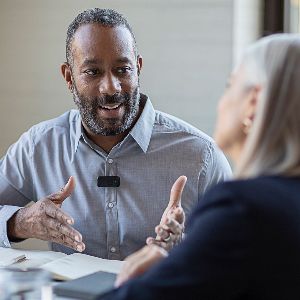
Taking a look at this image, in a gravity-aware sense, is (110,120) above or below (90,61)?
below

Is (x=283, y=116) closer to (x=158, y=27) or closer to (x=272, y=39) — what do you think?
(x=272, y=39)

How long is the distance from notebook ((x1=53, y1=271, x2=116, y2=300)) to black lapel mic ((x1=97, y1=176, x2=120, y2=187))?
740 millimetres

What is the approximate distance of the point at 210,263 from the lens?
1066mm

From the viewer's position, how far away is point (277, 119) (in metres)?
1.15

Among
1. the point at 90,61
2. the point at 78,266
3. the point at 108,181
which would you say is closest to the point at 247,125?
the point at 78,266

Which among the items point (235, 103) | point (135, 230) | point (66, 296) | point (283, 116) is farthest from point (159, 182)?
point (283, 116)

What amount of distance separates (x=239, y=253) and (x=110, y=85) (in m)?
1.40

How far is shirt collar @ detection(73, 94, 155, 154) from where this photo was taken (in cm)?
238

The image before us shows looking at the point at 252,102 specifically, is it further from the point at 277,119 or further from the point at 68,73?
the point at 68,73

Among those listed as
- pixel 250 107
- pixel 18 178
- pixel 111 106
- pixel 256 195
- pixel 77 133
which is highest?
pixel 250 107

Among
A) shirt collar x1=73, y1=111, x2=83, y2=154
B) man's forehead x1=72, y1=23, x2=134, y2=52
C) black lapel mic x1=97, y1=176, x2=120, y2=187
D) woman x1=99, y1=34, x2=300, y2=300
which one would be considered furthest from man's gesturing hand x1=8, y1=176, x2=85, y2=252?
woman x1=99, y1=34, x2=300, y2=300

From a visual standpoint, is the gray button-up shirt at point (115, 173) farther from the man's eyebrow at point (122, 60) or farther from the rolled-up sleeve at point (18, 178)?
the man's eyebrow at point (122, 60)

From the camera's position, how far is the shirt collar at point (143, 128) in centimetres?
238

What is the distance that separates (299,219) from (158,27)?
85.5 inches
